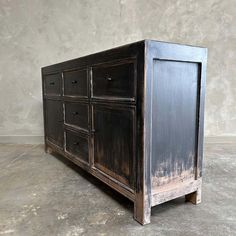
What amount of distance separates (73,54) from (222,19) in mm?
2172

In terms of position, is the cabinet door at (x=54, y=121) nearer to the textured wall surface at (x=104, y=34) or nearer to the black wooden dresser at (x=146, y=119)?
the black wooden dresser at (x=146, y=119)

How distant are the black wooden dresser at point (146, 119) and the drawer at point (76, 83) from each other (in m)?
0.02

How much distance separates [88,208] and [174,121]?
2.70ft

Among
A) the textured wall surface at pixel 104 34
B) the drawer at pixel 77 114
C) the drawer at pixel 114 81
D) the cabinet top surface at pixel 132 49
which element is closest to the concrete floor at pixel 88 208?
the drawer at pixel 77 114

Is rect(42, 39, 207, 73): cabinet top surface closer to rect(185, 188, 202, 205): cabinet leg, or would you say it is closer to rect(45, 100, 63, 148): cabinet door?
rect(45, 100, 63, 148): cabinet door

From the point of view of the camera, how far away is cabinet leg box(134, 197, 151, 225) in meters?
1.26

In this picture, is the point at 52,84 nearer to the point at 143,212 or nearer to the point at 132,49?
the point at 132,49

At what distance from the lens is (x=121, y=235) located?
118 centimetres

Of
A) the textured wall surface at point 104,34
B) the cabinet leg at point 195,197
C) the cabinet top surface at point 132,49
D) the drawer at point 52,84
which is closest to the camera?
the cabinet top surface at point 132,49

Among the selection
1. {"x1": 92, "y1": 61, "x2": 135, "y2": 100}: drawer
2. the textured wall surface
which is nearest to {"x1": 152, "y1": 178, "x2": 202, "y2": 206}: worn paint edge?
{"x1": 92, "y1": 61, "x2": 135, "y2": 100}: drawer

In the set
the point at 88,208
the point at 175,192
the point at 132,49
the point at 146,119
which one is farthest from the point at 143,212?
the point at 132,49

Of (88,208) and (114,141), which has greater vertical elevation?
(114,141)

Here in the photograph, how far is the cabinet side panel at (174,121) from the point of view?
1.28 m

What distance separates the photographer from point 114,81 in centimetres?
140
